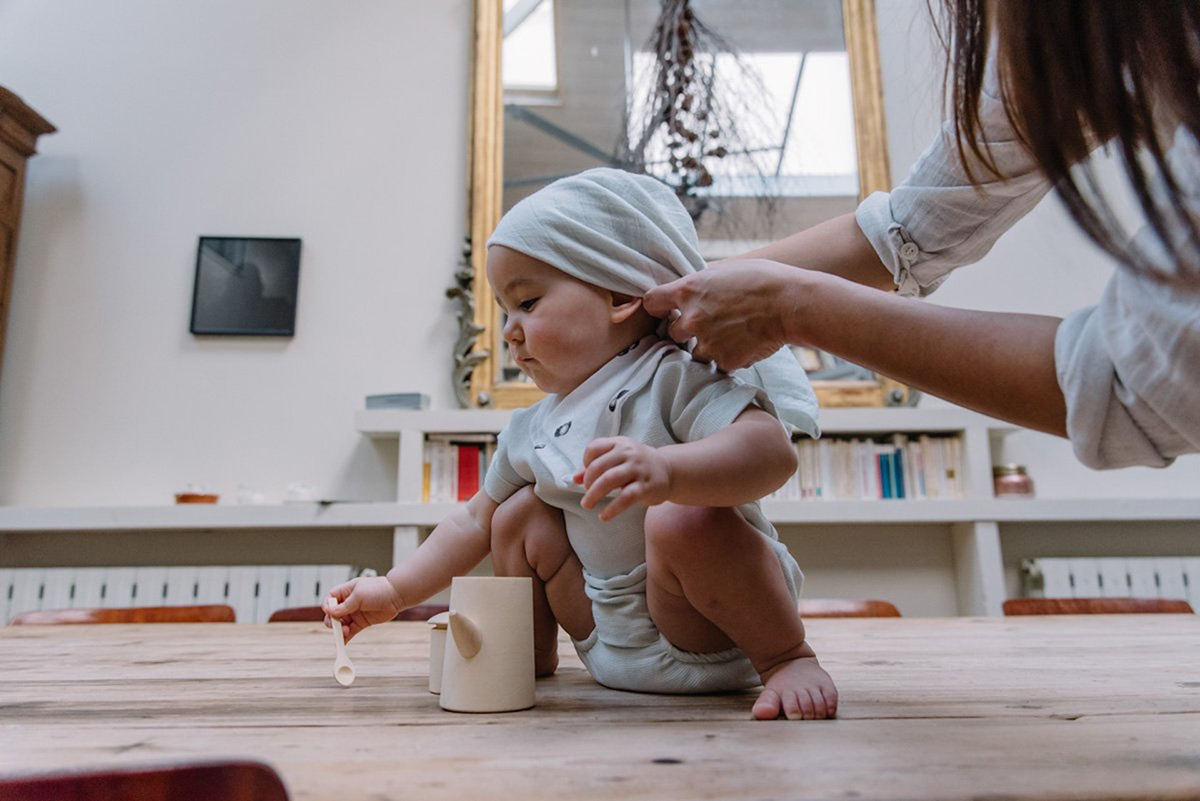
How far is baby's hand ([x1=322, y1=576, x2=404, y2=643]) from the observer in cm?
92

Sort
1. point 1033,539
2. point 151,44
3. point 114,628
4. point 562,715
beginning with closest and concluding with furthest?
point 562,715 → point 114,628 → point 1033,539 → point 151,44

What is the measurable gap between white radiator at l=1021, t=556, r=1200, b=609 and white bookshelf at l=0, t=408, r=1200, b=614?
17 centimetres

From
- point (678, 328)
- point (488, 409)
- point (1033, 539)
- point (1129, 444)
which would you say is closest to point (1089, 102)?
point (1129, 444)

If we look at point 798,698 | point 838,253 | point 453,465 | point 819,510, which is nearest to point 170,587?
point 453,465

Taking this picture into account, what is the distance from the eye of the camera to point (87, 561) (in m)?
3.01

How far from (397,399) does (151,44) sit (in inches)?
78.1

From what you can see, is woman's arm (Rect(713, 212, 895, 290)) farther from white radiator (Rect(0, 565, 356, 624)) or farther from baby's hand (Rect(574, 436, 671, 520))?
white radiator (Rect(0, 565, 356, 624))

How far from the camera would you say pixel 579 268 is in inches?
34.3

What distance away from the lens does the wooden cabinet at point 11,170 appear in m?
3.05

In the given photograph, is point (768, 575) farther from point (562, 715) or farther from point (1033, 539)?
point (1033, 539)

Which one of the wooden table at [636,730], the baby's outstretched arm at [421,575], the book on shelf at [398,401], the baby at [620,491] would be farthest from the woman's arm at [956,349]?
the book on shelf at [398,401]

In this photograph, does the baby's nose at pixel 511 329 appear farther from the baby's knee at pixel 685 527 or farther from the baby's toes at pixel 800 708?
the baby's toes at pixel 800 708

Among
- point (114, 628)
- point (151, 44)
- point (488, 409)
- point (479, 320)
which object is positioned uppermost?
point (151, 44)

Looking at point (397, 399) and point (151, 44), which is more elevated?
point (151, 44)
